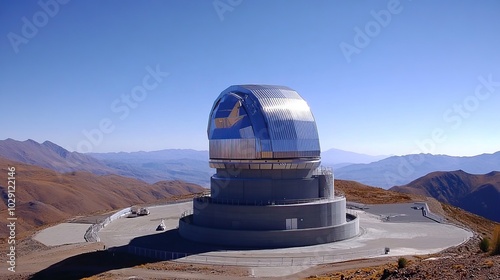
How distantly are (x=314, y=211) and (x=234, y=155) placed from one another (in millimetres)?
7296

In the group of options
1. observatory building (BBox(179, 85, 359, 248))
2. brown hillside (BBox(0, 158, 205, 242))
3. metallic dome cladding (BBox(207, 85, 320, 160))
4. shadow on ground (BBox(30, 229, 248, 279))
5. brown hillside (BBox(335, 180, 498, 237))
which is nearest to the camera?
shadow on ground (BBox(30, 229, 248, 279))

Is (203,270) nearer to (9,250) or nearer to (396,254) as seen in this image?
(396,254)

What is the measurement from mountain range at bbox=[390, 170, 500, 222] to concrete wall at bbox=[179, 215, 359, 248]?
105 meters

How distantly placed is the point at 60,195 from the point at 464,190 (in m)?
115

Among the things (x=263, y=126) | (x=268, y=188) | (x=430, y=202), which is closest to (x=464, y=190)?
(x=430, y=202)

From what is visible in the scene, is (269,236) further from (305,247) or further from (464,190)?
(464,190)

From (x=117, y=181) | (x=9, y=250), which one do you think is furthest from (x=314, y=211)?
(x=117, y=181)

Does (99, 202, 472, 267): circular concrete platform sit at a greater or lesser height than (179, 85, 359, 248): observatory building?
lesser

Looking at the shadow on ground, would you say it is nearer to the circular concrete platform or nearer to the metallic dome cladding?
the circular concrete platform

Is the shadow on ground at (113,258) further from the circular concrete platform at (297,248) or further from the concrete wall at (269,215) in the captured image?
the concrete wall at (269,215)

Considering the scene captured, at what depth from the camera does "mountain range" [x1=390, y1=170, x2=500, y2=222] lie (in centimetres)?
Result: 12550

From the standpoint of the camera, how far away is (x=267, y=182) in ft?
110

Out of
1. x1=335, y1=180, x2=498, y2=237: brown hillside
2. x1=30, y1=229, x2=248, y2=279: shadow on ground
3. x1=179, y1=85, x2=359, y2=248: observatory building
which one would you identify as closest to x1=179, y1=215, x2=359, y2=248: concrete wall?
x1=179, y1=85, x2=359, y2=248: observatory building

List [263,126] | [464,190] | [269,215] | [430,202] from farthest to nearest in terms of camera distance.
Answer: [464,190] < [430,202] < [263,126] < [269,215]
